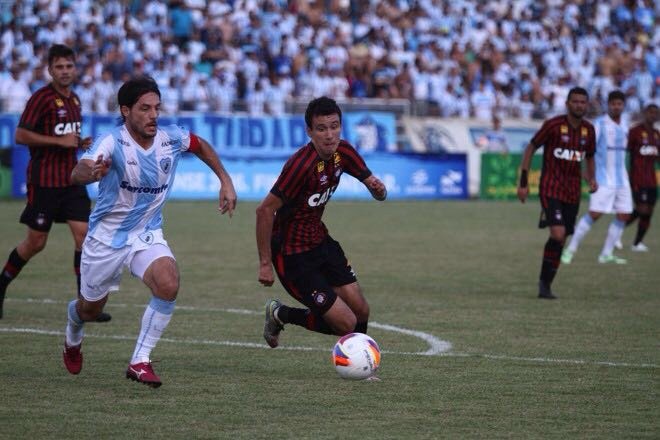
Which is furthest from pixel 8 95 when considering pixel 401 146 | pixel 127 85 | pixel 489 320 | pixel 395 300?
pixel 127 85

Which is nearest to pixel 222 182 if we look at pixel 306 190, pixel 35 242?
pixel 306 190

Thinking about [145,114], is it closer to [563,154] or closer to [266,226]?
[266,226]

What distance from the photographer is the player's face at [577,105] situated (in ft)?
42.1

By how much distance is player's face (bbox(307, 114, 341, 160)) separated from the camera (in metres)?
7.75

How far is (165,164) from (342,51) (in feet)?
79.2

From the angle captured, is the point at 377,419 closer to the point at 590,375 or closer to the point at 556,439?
the point at 556,439

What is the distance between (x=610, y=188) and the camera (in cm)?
1723

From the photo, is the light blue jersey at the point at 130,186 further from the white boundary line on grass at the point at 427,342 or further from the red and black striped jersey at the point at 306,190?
the white boundary line on grass at the point at 427,342

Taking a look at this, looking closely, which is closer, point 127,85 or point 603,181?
point 127,85

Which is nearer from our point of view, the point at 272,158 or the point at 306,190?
the point at 306,190

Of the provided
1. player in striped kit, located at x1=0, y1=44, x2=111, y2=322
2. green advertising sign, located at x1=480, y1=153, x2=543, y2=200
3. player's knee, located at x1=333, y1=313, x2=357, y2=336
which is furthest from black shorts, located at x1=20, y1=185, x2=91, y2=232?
green advertising sign, located at x1=480, y1=153, x2=543, y2=200

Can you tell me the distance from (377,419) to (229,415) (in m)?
0.83

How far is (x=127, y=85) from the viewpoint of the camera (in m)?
7.50

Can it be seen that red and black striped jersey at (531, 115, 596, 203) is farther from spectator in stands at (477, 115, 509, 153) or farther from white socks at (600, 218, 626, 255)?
spectator in stands at (477, 115, 509, 153)
